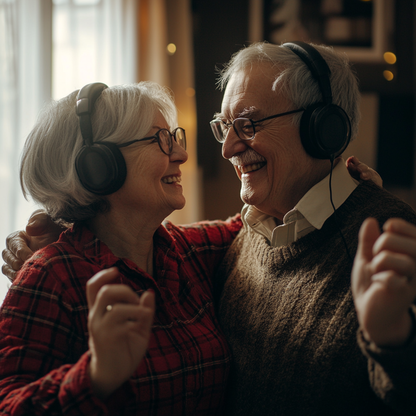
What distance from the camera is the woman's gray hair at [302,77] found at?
1181 millimetres

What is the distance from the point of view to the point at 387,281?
0.69 m

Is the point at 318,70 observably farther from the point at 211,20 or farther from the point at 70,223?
the point at 211,20

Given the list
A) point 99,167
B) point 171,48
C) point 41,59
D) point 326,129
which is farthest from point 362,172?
point 171,48

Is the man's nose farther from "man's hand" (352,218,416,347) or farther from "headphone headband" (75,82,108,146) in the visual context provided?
"man's hand" (352,218,416,347)

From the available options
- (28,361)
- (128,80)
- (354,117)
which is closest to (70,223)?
(28,361)

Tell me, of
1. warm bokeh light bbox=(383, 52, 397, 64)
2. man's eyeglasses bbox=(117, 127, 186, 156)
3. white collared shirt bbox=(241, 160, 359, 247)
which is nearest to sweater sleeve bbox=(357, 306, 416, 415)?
white collared shirt bbox=(241, 160, 359, 247)

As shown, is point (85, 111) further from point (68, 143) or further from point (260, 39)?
point (260, 39)

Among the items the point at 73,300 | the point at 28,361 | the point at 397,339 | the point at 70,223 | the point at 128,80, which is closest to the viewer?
the point at 397,339

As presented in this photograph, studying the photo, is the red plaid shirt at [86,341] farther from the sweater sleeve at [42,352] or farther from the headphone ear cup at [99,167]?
the headphone ear cup at [99,167]

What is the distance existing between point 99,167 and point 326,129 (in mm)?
603

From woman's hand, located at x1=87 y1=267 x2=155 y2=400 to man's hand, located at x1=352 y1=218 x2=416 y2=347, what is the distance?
0.38 meters

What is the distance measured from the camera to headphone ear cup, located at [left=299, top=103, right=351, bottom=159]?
111cm

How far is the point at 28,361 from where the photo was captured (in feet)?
2.92

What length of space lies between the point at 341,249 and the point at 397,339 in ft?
1.16
